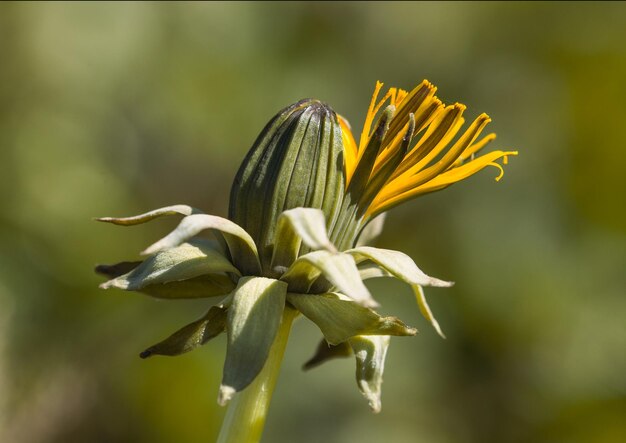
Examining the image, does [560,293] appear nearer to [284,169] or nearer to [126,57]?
[126,57]

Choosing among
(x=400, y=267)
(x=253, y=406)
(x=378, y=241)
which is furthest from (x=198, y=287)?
(x=378, y=241)

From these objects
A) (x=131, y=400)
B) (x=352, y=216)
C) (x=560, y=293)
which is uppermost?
(x=352, y=216)

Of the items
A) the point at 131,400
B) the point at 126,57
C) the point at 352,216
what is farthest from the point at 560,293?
the point at 352,216

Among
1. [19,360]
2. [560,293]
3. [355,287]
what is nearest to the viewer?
[355,287]

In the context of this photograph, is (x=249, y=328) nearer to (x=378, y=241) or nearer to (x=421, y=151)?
(x=421, y=151)

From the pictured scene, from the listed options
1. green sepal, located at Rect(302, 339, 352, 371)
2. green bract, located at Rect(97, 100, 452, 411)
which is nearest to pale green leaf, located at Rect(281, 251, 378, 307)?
green bract, located at Rect(97, 100, 452, 411)

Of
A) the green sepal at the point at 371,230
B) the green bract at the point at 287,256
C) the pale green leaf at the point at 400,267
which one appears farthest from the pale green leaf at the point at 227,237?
the green sepal at the point at 371,230
